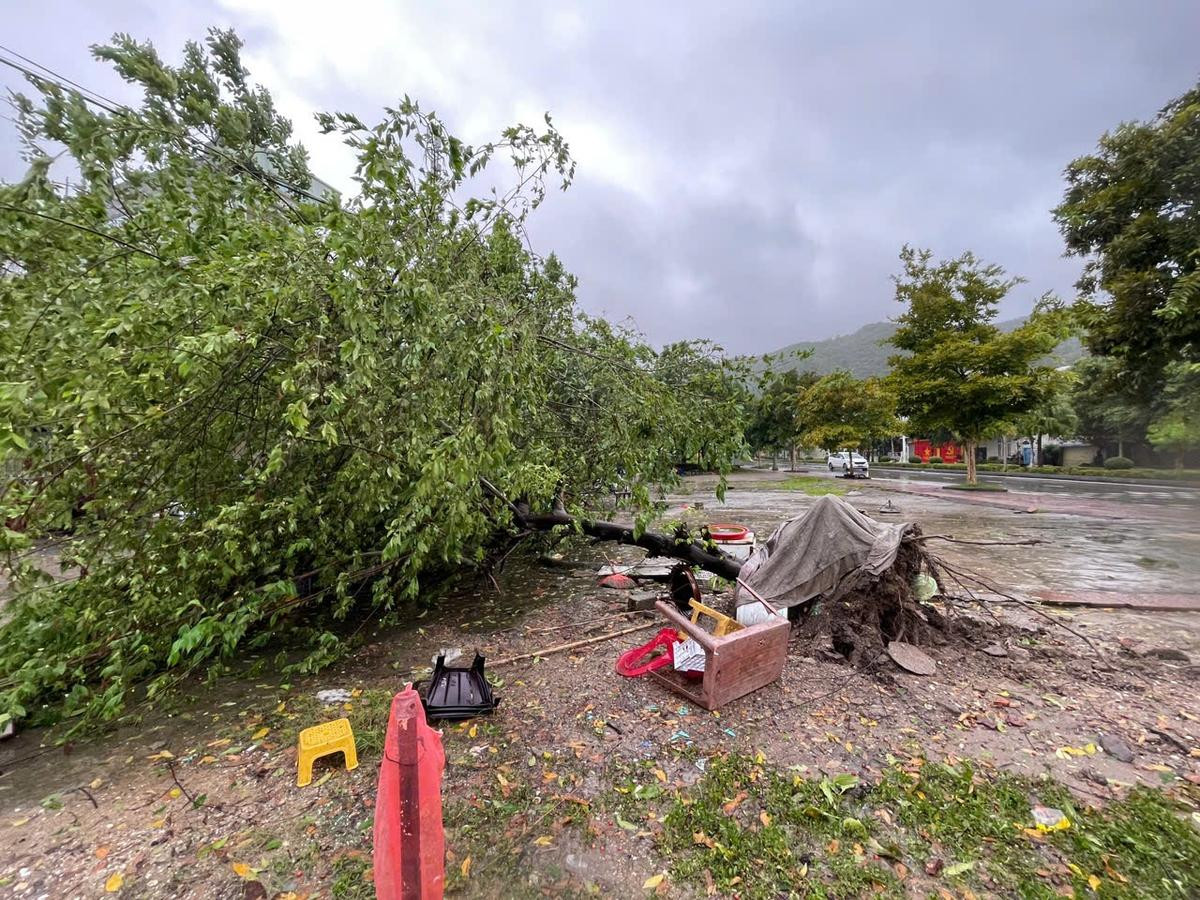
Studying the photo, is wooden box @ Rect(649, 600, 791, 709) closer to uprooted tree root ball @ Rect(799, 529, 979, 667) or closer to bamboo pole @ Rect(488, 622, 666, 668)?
uprooted tree root ball @ Rect(799, 529, 979, 667)

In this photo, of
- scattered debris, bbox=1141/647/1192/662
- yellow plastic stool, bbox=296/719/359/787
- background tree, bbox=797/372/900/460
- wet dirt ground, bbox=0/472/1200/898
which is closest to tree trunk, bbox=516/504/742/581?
wet dirt ground, bbox=0/472/1200/898

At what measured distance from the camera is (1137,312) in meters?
9.80

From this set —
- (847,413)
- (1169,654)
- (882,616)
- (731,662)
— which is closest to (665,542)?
(882,616)

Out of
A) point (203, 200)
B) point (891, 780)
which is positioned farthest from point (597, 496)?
point (203, 200)

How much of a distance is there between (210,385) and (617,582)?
4.54m

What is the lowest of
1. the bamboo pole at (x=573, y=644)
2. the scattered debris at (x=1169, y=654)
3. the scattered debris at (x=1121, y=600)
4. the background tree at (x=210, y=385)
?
the scattered debris at (x=1169, y=654)

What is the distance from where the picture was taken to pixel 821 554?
429 centimetres

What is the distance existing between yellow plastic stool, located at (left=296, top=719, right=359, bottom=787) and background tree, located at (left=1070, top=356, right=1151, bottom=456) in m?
30.5

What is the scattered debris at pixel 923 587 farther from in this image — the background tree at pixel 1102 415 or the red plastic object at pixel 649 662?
the background tree at pixel 1102 415

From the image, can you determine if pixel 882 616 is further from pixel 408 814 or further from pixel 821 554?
pixel 408 814

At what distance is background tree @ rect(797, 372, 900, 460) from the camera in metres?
23.6

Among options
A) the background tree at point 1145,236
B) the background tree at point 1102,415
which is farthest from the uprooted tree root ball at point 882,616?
the background tree at point 1102,415

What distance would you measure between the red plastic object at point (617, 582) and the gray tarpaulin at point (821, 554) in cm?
178

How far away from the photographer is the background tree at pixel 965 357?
1627cm
